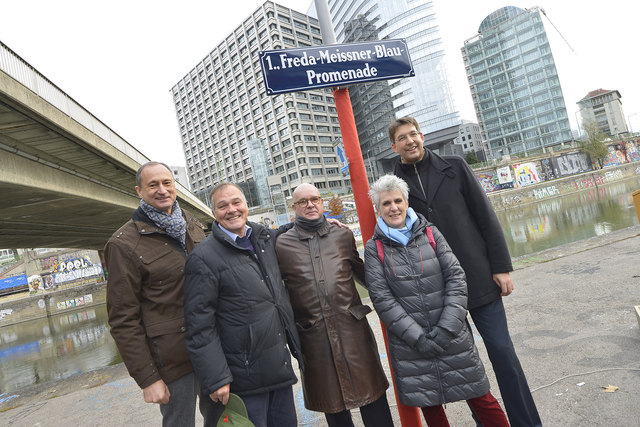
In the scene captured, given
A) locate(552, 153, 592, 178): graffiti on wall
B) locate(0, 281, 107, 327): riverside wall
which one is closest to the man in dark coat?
locate(0, 281, 107, 327): riverside wall

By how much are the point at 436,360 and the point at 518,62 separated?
87478mm

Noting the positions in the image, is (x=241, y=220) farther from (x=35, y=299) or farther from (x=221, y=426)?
(x=35, y=299)

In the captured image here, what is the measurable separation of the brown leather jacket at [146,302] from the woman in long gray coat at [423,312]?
121 cm

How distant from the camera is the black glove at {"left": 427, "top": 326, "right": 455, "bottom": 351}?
2.02 meters

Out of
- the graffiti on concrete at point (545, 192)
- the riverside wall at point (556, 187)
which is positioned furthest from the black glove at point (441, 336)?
the graffiti on concrete at point (545, 192)

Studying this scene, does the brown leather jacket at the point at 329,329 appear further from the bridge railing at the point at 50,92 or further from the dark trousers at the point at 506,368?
the bridge railing at the point at 50,92

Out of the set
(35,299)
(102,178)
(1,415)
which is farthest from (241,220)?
(35,299)

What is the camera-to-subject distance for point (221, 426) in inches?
76.5

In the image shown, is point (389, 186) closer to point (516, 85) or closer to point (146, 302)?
point (146, 302)

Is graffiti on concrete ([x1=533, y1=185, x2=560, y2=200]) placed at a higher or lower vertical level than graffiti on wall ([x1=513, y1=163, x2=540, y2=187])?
lower

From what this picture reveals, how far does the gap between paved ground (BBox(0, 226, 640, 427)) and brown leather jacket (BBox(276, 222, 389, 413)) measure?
0.92 metres

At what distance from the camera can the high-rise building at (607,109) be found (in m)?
105

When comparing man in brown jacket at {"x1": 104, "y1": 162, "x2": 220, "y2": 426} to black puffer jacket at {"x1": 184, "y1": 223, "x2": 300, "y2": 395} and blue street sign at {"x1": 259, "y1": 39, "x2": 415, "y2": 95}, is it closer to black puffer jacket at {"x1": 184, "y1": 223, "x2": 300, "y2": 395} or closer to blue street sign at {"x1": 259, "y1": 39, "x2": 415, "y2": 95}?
black puffer jacket at {"x1": 184, "y1": 223, "x2": 300, "y2": 395}

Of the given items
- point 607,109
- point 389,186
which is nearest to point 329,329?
point 389,186
